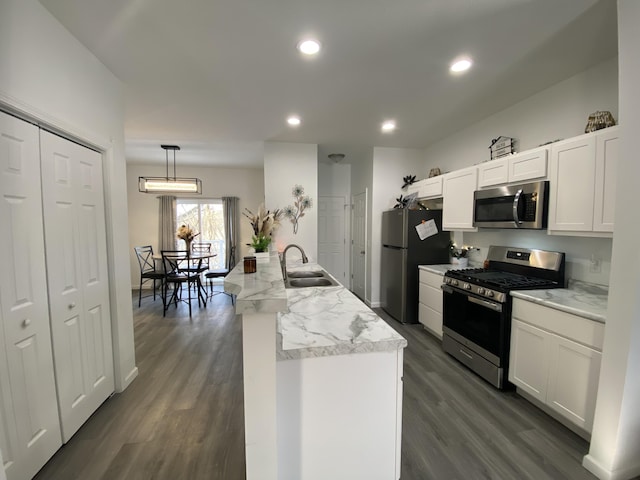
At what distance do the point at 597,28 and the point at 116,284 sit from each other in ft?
12.8

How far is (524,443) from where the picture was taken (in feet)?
5.79

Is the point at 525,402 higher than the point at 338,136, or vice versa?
the point at 338,136

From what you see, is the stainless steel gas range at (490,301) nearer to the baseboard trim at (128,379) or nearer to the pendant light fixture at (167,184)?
the baseboard trim at (128,379)

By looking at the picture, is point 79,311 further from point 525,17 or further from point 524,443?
point 525,17

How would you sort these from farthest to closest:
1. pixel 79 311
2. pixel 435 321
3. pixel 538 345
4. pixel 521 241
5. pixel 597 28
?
pixel 435 321 → pixel 521 241 → pixel 538 345 → pixel 79 311 → pixel 597 28

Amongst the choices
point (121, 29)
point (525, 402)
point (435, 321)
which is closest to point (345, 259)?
point (435, 321)

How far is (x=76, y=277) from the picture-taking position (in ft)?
6.03

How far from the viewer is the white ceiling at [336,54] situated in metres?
1.55

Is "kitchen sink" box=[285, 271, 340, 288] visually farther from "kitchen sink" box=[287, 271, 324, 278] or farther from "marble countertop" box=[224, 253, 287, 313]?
"marble countertop" box=[224, 253, 287, 313]

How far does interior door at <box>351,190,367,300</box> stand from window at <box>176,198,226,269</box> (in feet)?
10.4

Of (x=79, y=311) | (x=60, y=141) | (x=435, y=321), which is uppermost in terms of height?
(x=60, y=141)

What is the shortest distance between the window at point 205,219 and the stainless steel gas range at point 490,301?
514cm

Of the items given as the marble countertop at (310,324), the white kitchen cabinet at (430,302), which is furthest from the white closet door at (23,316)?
the white kitchen cabinet at (430,302)

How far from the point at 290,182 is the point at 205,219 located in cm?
322
